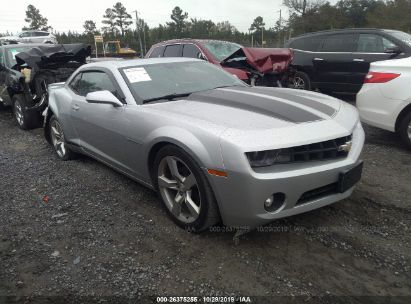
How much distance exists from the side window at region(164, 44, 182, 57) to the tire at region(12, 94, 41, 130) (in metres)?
3.31

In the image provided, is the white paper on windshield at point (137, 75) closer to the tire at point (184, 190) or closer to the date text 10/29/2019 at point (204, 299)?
the tire at point (184, 190)

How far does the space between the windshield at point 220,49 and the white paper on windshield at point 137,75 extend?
13.6 feet

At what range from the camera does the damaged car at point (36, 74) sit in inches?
265

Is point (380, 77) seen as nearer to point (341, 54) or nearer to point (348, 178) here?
point (348, 178)

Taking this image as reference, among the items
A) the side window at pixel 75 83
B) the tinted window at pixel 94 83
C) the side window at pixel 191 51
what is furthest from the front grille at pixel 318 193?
the side window at pixel 191 51

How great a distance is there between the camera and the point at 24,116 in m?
7.04

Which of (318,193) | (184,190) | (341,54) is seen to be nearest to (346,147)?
(318,193)

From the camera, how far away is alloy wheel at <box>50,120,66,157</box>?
4998 millimetres

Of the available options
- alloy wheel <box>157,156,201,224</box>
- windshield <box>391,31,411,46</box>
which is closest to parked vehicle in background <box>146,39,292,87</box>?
windshield <box>391,31,411,46</box>

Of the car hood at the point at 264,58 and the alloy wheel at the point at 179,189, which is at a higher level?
the car hood at the point at 264,58

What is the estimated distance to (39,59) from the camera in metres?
6.73

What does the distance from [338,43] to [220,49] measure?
2765mm

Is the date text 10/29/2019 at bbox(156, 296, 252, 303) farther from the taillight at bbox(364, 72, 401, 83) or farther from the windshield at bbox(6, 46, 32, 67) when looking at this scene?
the windshield at bbox(6, 46, 32, 67)

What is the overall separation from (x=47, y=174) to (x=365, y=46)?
691cm
